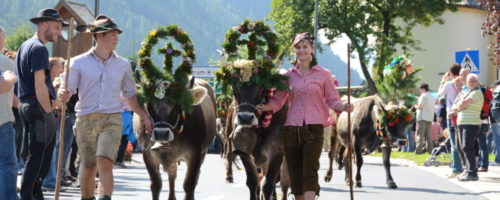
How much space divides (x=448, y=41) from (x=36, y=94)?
65056 mm

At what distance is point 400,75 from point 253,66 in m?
8.72

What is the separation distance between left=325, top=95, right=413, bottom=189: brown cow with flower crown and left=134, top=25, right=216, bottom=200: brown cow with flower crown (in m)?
5.72

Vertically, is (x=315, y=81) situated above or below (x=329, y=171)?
above

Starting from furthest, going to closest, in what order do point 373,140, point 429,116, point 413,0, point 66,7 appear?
1. point 413,0
2. point 66,7
3. point 429,116
4. point 373,140

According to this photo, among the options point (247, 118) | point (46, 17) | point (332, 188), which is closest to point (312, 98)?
point (247, 118)

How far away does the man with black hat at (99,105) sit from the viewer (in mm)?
9625

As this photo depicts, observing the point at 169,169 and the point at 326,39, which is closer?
the point at 169,169

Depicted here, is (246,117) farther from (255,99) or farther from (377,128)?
(377,128)

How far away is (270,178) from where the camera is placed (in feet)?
36.6

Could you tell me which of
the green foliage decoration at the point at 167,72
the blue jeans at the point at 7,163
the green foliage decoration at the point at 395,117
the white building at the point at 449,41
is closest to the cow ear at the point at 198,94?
the green foliage decoration at the point at 167,72

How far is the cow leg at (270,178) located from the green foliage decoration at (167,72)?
118 cm

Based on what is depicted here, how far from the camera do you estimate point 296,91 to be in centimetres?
1012

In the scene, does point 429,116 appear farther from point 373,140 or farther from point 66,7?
point 66,7

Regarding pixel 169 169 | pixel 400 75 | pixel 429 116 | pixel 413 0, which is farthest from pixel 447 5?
pixel 169 169
